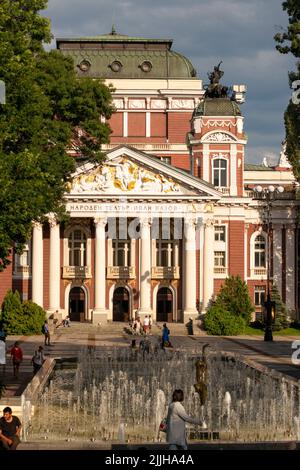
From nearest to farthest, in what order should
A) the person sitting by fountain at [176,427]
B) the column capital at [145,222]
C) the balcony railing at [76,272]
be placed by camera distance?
1. the person sitting by fountain at [176,427]
2. the column capital at [145,222]
3. the balcony railing at [76,272]

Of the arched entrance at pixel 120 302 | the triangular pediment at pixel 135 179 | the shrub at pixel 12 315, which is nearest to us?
the shrub at pixel 12 315

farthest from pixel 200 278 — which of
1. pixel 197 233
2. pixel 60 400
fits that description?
pixel 60 400

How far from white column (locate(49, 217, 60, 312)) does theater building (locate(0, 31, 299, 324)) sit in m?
0.07

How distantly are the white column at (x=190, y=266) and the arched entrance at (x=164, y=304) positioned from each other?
342cm

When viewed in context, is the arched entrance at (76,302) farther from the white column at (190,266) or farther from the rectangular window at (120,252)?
the white column at (190,266)

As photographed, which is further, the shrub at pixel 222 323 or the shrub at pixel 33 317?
the shrub at pixel 222 323

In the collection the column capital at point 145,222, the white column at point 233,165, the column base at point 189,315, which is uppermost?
the white column at point 233,165

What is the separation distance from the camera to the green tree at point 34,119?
3338 centimetres

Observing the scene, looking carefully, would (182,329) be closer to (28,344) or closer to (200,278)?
(200,278)

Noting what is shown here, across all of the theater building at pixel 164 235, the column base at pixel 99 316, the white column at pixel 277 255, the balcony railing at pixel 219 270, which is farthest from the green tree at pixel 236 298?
the white column at pixel 277 255

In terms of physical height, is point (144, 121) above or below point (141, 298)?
above

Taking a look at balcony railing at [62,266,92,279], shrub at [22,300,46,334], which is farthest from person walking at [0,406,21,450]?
balcony railing at [62,266,92,279]
